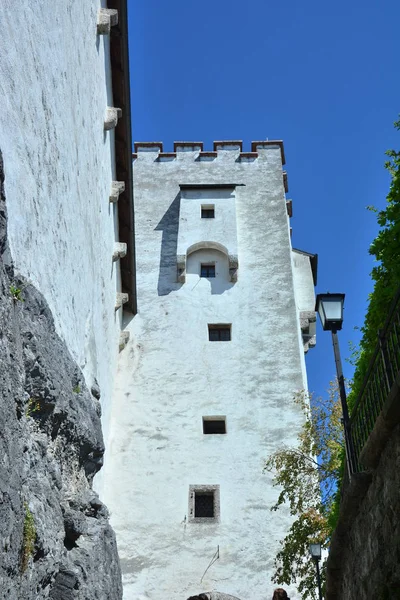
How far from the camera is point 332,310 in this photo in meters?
8.34

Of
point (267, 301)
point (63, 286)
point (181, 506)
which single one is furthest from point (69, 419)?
point (267, 301)

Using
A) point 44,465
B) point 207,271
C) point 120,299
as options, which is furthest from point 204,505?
point 44,465

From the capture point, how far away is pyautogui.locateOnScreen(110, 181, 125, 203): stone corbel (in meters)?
15.8

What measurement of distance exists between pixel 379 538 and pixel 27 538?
324 centimetres

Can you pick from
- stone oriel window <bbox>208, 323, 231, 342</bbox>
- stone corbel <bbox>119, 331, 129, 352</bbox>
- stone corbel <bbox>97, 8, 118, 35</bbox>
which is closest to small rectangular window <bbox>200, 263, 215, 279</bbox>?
stone oriel window <bbox>208, 323, 231, 342</bbox>

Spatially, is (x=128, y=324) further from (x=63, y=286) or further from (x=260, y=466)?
(x=63, y=286)

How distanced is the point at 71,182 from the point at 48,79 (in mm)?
1978

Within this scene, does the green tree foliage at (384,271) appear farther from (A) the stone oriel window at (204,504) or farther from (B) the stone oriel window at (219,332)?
(B) the stone oriel window at (219,332)

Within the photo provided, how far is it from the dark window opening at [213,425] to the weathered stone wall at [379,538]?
942 cm

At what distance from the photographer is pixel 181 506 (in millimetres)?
15781

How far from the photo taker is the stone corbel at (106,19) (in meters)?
13.9

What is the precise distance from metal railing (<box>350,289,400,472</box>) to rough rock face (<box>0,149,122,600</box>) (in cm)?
337

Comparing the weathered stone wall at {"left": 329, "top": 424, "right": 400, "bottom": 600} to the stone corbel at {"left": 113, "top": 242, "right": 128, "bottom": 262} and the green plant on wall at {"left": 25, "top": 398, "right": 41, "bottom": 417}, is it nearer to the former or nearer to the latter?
the green plant on wall at {"left": 25, "top": 398, "right": 41, "bottom": 417}

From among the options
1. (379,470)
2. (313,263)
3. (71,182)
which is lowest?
(379,470)
